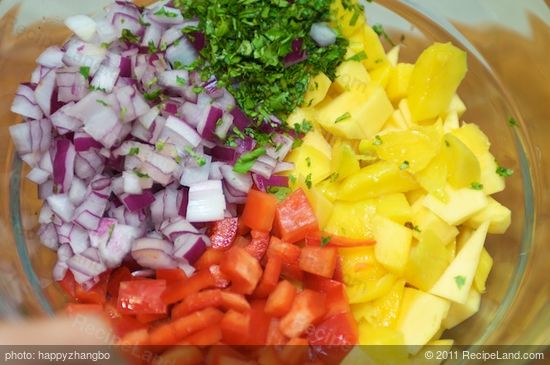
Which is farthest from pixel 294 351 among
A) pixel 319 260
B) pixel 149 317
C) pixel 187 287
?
pixel 149 317

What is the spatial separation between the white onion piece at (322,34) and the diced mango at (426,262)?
843mm

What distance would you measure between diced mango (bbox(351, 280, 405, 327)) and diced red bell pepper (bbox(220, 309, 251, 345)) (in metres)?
0.41

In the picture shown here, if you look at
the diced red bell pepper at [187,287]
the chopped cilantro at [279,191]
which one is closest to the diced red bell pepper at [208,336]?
the diced red bell pepper at [187,287]

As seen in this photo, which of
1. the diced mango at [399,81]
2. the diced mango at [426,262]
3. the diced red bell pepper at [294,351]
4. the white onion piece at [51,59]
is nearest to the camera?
the diced red bell pepper at [294,351]

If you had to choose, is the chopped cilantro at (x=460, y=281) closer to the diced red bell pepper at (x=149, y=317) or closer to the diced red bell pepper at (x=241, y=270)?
the diced red bell pepper at (x=241, y=270)

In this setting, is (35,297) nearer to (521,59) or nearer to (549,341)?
(549,341)

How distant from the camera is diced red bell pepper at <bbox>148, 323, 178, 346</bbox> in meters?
1.87

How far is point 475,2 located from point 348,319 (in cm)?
166

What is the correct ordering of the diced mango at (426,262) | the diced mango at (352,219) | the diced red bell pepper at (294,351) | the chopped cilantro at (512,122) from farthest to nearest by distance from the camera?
the chopped cilantro at (512,122) → the diced mango at (352,219) → the diced mango at (426,262) → the diced red bell pepper at (294,351)

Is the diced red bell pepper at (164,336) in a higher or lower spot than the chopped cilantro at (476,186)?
lower

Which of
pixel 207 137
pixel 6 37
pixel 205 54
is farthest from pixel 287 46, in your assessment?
pixel 6 37

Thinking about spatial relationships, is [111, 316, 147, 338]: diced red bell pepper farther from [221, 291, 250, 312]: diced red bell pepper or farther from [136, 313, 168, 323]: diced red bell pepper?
[221, 291, 250, 312]: diced red bell pepper

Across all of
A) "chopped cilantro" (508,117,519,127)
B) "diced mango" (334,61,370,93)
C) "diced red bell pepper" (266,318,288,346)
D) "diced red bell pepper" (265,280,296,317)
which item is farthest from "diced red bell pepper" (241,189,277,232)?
"chopped cilantro" (508,117,519,127)

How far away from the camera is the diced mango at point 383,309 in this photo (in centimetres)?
196
